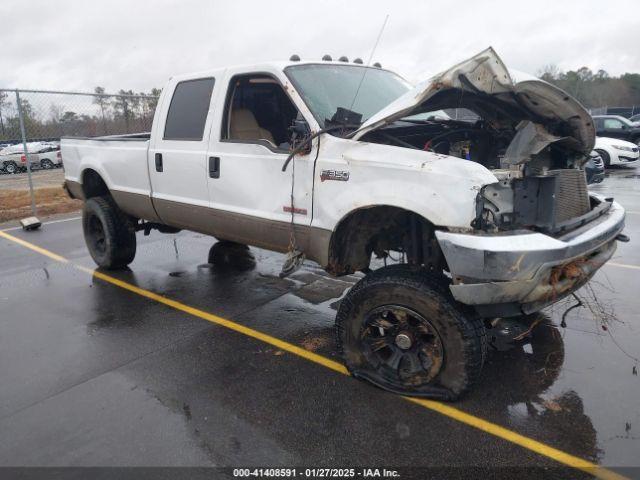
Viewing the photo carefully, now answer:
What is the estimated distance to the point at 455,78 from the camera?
2777mm

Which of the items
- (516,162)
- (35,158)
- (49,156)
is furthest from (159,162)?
(49,156)

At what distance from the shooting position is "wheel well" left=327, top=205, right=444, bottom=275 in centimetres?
327

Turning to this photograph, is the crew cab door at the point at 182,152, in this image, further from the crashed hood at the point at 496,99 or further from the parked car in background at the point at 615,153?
the parked car in background at the point at 615,153

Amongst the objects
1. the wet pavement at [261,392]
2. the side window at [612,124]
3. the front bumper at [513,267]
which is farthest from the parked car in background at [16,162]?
the side window at [612,124]

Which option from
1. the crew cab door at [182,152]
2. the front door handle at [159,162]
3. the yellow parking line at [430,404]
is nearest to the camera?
the yellow parking line at [430,404]

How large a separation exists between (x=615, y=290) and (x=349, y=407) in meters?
3.41

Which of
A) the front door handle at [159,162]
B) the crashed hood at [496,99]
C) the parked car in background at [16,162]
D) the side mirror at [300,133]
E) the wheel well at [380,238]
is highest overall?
the crashed hood at [496,99]

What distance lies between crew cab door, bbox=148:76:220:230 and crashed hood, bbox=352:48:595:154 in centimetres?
172

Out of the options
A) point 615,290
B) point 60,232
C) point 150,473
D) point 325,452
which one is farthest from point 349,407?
point 60,232

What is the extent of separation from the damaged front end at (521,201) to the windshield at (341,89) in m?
0.47

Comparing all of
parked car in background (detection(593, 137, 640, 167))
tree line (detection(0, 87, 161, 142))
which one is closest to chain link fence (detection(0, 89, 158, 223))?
tree line (detection(0, 87, 161, 142))

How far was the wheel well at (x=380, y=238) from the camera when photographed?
129 inches

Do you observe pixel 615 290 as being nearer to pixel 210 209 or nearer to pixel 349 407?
pixel 349 407

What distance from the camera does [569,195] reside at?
3195mm
